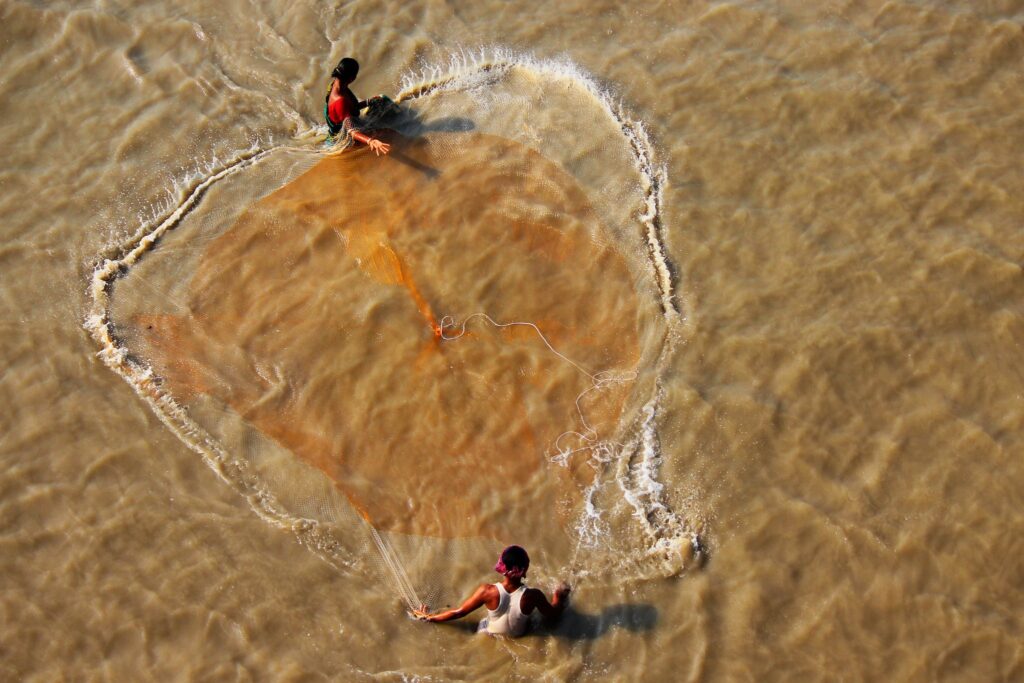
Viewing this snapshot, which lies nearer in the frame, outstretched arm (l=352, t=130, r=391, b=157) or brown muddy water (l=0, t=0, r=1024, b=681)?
brown muddy water (l=0, t=0, r=1024, b=681)

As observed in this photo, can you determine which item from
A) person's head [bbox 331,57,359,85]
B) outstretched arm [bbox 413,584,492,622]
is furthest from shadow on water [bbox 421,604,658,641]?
person's head [bbox 331,57,359,85]

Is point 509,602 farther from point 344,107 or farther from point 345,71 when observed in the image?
point 345,71

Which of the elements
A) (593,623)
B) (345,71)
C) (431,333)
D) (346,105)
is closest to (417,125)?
(346,105)

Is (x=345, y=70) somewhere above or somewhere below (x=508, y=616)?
above

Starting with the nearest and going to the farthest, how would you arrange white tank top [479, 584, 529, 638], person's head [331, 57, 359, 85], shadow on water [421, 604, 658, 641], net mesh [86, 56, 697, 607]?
white tank top [479, 584, 529, 638], shadow on water [421, 604, 658, 641], net mesh [86, 56, 697, 607], person's head [331, 57, 359, 85]

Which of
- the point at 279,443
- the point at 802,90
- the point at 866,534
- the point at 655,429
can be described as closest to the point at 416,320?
the point at 279,443

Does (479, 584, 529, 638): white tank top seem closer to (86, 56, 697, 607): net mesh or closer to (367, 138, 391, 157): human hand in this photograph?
(86, 56, 697, 607): net mesh

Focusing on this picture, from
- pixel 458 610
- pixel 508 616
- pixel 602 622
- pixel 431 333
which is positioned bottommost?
pixel 602 622
